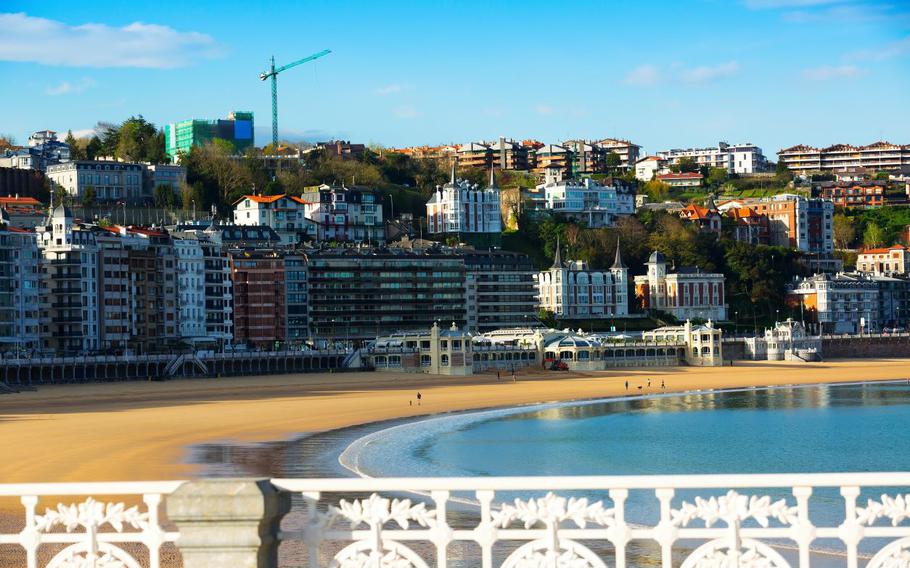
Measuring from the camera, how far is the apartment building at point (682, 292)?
156500 millimetres

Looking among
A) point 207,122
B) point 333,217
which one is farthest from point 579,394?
point 207,122

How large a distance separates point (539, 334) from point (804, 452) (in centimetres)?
6387

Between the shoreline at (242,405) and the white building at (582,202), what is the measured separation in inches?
2455

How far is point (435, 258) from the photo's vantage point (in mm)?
136375

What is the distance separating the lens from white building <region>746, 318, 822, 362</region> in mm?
128000

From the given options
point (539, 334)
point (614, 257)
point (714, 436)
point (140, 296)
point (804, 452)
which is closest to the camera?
point (804, 452)

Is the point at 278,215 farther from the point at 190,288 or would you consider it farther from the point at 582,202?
the point at 582,202

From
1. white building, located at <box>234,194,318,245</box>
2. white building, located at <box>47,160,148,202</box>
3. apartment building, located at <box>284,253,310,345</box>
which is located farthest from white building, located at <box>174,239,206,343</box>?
white building, located at <box>47,160,148,202</box>

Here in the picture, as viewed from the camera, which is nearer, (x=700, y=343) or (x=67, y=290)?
(x=67, y=290)

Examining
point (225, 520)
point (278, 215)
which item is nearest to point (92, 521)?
point (225, 520)

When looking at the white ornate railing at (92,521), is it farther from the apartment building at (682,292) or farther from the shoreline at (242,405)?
the apartment building at (682,292)

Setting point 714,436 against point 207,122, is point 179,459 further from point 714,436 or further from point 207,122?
point 207,122

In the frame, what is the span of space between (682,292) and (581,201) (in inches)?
1188

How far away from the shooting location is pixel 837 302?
538ft
